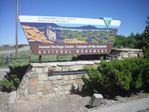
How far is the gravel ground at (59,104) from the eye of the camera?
747 centimetres

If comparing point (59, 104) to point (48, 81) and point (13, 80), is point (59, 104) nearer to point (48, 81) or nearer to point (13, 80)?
point (48, 81)

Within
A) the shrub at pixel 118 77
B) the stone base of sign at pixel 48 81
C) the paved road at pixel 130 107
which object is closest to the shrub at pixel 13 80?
the stone base of sign at pixel 48 81

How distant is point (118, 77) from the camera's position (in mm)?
8055

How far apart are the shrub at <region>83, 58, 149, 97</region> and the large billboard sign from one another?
5.96 ft

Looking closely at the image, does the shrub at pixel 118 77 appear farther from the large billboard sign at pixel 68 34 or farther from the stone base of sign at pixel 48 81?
the large billboard sign at pixel 68 34

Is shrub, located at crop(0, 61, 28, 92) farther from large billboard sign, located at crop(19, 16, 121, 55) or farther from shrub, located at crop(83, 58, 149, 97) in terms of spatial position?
shrub, located at crop(83, 58, 149, 97)

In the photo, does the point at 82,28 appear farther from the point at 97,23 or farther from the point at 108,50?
the point at 108,50

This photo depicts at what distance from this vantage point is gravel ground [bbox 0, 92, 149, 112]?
7471 mm

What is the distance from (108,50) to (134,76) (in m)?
3.14

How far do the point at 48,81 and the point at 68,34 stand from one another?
8.98ft

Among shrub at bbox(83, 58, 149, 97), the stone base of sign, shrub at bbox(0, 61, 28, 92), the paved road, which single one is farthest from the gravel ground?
shrub at bbox(0, 61, 28, 92)

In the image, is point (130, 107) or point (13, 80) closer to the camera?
point (130, 107)

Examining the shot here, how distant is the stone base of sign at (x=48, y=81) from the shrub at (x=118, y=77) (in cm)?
59

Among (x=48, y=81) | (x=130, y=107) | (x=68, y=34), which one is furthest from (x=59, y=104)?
(x=68, y=34)
